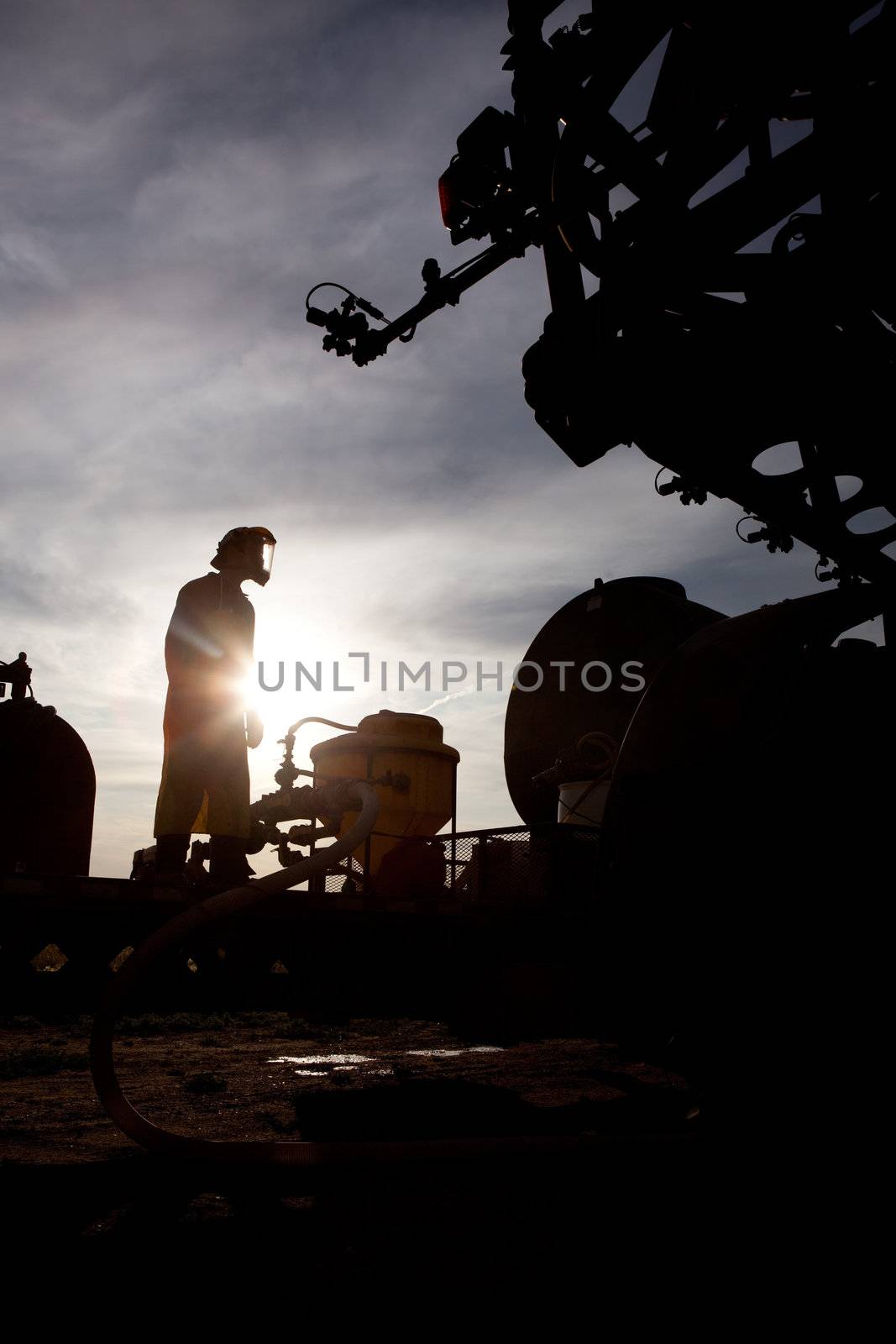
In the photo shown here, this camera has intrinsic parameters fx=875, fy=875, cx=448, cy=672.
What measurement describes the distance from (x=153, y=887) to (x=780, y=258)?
12.8 ft

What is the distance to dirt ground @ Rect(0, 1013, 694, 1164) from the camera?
3.39 m

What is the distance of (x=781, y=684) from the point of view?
8.11 ft

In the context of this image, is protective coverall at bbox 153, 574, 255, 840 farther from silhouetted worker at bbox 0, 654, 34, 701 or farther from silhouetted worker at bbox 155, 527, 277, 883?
silhouetted worker at bbox 0, 654, 34, 701

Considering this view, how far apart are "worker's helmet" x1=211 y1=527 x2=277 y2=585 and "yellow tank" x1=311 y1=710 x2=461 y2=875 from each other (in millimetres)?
4866

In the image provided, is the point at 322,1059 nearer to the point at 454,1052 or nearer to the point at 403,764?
the point at 454,1052

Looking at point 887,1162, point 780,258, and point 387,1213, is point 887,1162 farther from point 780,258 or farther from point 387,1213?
point 780,258

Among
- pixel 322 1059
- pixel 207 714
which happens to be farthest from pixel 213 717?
pixel 322 1059

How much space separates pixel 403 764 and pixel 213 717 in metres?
5.43

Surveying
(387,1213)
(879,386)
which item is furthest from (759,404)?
(387,1213)

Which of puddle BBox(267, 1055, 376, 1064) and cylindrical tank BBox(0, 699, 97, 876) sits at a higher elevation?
cylindrical tank BBox(0, 699, 97, 876)

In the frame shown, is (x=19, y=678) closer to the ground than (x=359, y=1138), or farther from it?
farther from it

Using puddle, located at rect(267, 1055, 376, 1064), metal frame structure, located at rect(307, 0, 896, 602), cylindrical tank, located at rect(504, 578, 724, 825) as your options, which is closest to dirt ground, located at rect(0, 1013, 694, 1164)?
puddle, located at rect(267, 1055, 376, 1064)

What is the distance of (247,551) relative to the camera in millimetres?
5352

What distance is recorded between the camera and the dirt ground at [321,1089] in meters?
3.39
